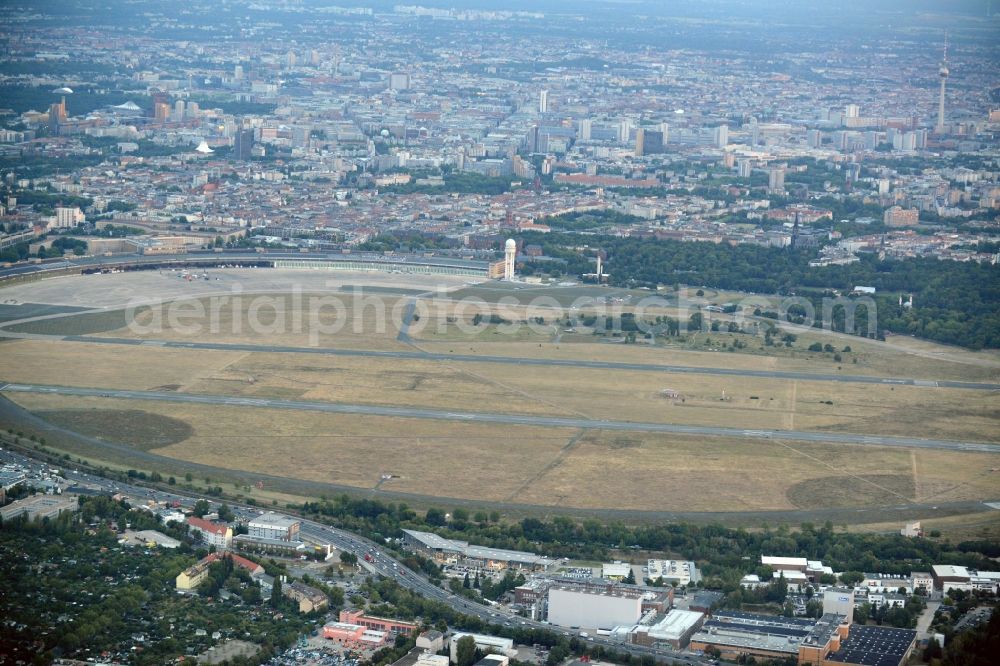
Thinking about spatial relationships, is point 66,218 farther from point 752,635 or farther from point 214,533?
point 752,635

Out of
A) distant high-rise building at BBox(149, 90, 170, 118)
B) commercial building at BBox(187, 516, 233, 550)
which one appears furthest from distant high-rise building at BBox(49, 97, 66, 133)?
commercial building at BBox(187, 516, 233, 550)

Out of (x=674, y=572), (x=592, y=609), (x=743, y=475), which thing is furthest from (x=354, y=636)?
(x=743, y=475)

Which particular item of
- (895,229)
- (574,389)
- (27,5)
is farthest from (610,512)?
(27,5)

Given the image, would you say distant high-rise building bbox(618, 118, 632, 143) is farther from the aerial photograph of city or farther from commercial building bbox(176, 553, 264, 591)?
commercial building bbox(176, 553, 264, 591)

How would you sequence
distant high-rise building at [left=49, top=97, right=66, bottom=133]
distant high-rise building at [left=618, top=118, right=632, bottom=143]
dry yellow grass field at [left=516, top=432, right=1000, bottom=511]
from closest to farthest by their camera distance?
dry yellow grass field at [left=516, top=432, right=1000, bottom=511]
distant high-rise building at [left=49, top=97, right=66, bottom=133]
distant high-rise building at [left=618, top=118, right=632, bottom=143]

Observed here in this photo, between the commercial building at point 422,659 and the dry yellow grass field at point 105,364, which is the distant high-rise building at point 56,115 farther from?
the commercial building at point 422,659

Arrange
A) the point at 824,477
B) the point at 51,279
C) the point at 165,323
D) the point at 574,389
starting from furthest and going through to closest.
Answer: the point at 51,279 < the point at 165,323 < the point at 574,389 < the point at 824,477

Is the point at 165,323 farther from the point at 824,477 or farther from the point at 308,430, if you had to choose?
the point at 824,477

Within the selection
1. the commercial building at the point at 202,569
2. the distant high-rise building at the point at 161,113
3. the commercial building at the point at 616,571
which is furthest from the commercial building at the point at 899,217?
the commercial building at the point at 202,569
